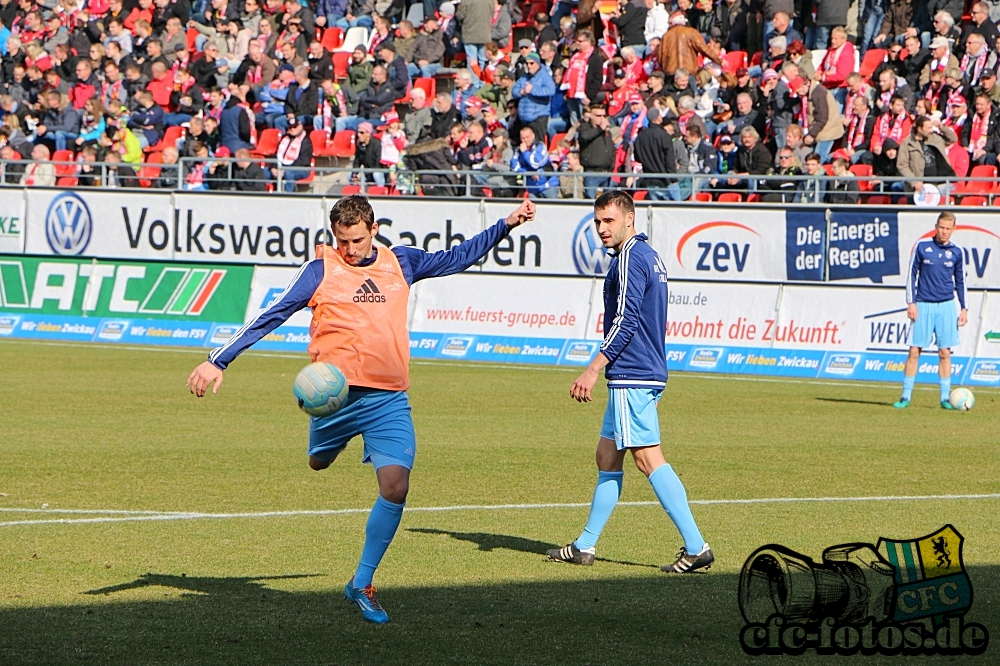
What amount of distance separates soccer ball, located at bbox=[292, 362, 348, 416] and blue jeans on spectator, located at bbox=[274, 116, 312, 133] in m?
23.2

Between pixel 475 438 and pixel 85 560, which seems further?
pixel 475 438

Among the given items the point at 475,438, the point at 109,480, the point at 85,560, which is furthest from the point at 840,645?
the point at 475,438

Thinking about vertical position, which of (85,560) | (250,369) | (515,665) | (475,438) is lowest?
(250,369)

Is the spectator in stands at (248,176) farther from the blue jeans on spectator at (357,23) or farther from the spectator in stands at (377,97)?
the blue jeans on spectator at (357,23)

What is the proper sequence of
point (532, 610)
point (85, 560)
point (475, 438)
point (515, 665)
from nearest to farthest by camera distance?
point (515, 665)
point (532, 610)
point (85, 560)
point (475, 438)

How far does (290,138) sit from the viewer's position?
28359 millimetres

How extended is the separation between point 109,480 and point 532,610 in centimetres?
530

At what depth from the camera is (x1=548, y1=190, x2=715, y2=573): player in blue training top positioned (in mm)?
8367

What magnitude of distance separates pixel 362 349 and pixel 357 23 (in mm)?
27050

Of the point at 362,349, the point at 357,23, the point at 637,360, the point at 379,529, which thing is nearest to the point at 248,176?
the point at 357,23

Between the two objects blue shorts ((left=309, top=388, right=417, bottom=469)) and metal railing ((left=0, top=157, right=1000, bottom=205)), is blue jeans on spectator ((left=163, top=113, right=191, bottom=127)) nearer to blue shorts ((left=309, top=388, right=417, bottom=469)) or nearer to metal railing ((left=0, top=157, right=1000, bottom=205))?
metal railing ((left=0, top=157, right=1000, bottom=205))

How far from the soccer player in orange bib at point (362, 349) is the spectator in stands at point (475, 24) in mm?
23287

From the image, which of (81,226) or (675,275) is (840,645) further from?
(81,226)

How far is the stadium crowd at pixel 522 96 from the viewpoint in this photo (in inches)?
947
